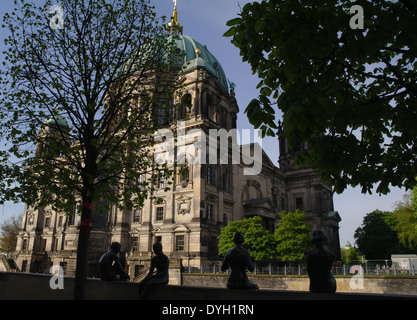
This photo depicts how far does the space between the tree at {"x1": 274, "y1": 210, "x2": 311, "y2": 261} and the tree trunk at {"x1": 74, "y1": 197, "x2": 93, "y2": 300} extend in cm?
2825

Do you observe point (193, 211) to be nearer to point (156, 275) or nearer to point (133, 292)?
point (133, 292)

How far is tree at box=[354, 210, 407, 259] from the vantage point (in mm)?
70000

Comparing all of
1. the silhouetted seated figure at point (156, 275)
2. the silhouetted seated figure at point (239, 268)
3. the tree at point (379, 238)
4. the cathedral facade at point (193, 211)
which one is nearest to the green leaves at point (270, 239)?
the cathedral facade at point (193, 211)

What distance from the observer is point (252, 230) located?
35.3 metres

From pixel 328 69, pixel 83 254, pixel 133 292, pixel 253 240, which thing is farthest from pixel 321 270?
pixel 253 240

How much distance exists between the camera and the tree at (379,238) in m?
70.0

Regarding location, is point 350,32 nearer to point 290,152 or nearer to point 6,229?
point 290,152

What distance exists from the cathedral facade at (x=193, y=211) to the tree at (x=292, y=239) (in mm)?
6131

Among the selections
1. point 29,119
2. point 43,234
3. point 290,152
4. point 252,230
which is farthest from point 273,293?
point 290,152

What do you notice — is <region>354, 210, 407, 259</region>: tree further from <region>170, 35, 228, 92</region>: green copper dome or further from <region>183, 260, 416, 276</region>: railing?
<region>170, 35, 228, 92</region>: green copper dome

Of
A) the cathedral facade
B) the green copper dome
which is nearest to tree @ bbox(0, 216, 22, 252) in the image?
the cathedral facade

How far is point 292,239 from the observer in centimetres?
3859

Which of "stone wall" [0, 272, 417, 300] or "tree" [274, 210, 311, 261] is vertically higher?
"tree" [274, 210, 311, 261]

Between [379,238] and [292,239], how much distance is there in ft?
138
